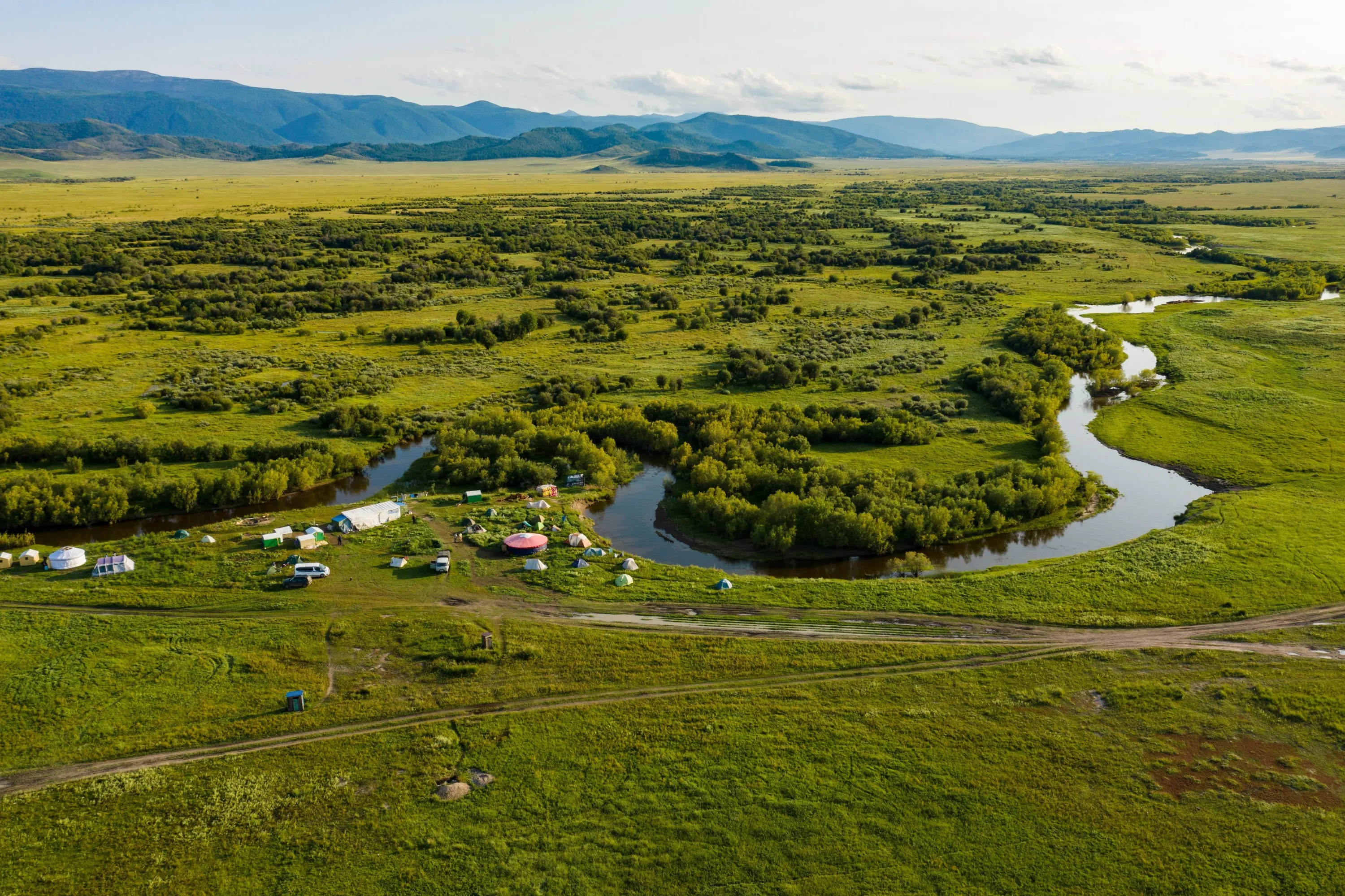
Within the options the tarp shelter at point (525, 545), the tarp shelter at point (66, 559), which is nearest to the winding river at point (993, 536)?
the tarp shelter at point (525, 545)

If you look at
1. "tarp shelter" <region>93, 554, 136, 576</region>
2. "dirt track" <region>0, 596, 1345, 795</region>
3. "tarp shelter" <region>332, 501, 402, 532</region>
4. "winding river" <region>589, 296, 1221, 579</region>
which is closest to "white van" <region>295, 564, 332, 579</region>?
"tarp shelter" <region>332, 501, 402, 532</region>

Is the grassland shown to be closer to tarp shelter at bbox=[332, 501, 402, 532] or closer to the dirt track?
the dirt track

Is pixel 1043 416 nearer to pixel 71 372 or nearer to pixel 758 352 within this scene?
pixel 758 352

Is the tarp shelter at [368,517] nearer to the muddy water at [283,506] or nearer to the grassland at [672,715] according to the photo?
the grassland at [672,715]

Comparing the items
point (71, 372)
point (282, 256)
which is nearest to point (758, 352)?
point (71, 372)

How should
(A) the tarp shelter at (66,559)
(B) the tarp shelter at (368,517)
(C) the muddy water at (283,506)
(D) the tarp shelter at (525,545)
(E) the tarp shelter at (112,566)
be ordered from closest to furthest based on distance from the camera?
(E) the tarp shelter at (112,566)
(A) the tarp shelter at (66,559)
(D) the tarp shelter at (525,545)
(B) the tarp shelter at (368,517)
(C) the muddy water at (283,506)

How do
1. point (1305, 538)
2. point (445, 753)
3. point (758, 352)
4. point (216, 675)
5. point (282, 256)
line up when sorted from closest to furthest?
1. point (445, 753)
2. point (216, 675)
3. point (1305, 538)
4. point (758, 352)
5. point (282, 256)
